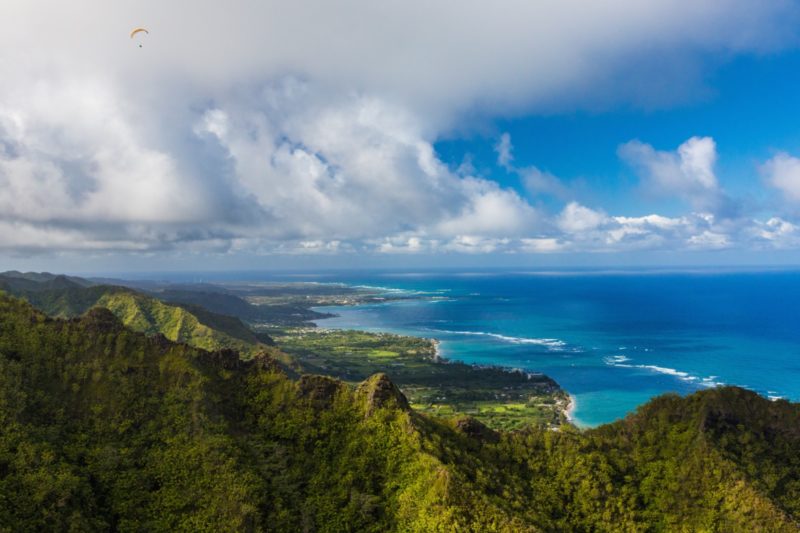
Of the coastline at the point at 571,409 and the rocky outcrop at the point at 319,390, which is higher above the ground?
the rocky outcrop at the point at 319,390

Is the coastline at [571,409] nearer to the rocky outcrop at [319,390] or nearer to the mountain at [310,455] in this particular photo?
the mountain at [310,455]

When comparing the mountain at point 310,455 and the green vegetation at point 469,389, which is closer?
the mountain at point 310,455

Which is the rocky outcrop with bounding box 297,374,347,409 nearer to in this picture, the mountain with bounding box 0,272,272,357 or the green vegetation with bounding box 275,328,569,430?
the green vegetation with bounding box 275,328,569,430

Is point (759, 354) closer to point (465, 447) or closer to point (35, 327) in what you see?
point (465, 447)

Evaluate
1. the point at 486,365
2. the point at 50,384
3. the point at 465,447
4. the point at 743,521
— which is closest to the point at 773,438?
the point at 743,521

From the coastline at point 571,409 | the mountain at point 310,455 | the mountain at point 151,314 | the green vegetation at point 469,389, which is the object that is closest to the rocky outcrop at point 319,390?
the mountain at point 310,455

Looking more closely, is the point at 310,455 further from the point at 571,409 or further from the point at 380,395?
the point at 571,409

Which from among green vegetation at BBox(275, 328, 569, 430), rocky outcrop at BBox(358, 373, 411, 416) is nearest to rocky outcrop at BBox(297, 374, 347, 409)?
rocky outcrop at BBox(358, 373, 411, 416)

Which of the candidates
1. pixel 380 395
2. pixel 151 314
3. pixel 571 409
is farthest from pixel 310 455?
pixel 151 314

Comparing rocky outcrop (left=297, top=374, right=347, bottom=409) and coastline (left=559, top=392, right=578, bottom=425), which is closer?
rocky outcrop (left=297, top=374, right=347, bottom=409)
